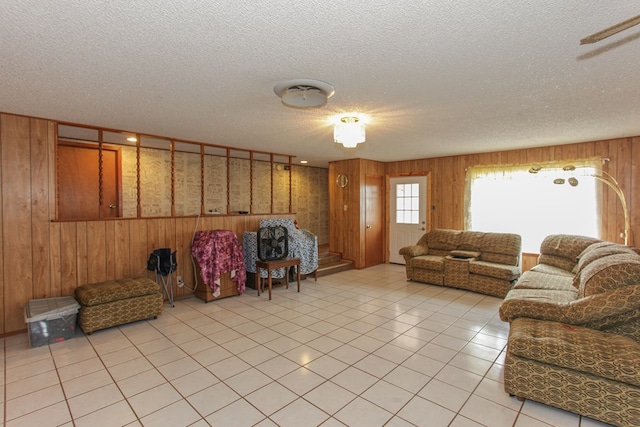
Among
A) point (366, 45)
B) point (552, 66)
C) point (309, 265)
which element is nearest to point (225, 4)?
point (366, 45)

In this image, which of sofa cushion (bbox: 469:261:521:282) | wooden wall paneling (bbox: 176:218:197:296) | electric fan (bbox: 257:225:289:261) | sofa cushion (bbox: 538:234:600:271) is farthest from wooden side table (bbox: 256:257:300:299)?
sofa cushion (bbox: 538:234:600:271)

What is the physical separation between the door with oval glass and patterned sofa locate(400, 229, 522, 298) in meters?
0.92

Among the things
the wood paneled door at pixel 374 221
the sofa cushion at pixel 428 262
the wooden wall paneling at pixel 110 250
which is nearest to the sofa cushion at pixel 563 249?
the sofa cushion at pixel 428 262

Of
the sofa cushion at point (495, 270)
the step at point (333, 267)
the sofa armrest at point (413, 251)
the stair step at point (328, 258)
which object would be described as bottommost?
the step at point (333, 267)

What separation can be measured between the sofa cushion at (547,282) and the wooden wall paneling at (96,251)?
5.20 metres

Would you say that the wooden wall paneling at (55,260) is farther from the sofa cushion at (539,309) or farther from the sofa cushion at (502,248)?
the sofa cushion at (502,248)

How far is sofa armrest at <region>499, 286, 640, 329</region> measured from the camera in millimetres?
2160

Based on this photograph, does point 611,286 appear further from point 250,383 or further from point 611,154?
point 611,154

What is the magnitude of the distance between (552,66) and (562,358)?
2086 mm

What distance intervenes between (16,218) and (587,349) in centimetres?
546

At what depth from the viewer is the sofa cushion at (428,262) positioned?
5.32 metres

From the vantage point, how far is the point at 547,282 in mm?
3611

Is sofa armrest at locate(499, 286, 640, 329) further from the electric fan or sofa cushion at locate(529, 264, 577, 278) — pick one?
the electric fan

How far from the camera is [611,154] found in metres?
4.74
